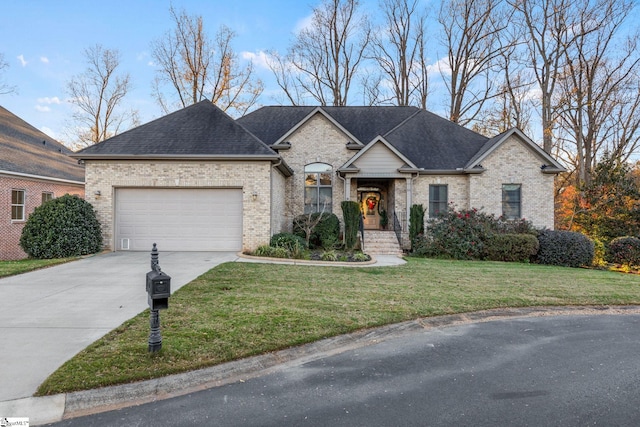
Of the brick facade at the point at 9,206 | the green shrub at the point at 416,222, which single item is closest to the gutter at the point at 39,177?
the brick facade at the point at 9,206

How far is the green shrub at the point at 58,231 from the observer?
36.3 ft

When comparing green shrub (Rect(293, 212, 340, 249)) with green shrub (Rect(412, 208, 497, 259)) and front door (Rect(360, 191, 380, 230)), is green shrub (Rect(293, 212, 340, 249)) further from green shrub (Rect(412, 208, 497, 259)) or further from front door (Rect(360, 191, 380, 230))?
front door (Rect(360, 191, 380, 230))

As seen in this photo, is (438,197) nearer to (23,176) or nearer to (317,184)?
(317,184)

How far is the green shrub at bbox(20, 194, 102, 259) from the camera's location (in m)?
11.1

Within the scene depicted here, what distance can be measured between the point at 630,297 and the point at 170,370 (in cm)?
890

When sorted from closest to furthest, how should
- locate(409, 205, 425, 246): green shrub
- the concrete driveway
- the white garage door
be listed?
the concrete driveway < the white garage door < locate(409, 205, 425, 246): green shrub

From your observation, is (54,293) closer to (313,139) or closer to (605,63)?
(313,139)

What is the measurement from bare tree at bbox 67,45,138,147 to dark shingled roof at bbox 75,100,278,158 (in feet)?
60.7

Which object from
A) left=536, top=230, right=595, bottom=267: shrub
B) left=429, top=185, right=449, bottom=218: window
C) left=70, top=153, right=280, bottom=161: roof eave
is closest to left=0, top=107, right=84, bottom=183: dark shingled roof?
left=70, top=153, right=280, bottom=161: roof eave

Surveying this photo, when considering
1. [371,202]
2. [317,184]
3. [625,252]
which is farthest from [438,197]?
[625,252]

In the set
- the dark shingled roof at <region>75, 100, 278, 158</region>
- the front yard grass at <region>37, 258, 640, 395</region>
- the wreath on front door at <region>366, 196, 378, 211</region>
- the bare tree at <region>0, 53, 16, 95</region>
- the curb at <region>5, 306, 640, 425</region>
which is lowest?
the curb at <region>5, 306, 640, 425</region>

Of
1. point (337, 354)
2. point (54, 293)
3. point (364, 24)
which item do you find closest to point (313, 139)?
point (54, 293)

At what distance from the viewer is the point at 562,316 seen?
6.20 meters

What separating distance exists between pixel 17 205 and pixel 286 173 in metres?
12.2
